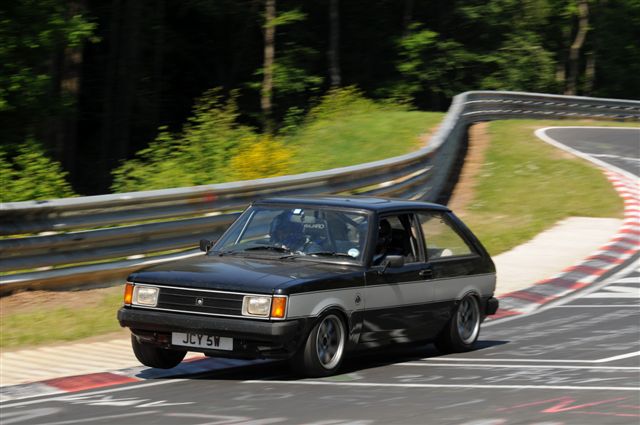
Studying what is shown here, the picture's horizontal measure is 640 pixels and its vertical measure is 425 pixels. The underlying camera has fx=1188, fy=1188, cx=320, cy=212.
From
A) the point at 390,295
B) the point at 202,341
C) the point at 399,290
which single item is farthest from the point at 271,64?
the point at 202,341

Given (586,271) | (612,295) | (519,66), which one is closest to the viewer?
(612,295)

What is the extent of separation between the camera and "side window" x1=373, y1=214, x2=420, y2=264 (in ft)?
34.4

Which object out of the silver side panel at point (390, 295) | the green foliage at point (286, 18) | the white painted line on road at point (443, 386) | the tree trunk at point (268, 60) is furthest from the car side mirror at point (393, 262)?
the green foliage at point (286, 18)

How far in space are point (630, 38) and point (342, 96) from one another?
4249 cm

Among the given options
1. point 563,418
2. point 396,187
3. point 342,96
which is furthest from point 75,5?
point 563,418

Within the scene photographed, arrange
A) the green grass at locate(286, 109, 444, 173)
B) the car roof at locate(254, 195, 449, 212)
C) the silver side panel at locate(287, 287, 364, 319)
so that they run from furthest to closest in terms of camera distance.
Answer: the green grass at locate(286, 109, 444, 173), the car roof at locate(254, 195, 449, 212), the silver side panel at locate(287, 287, 364, 319)

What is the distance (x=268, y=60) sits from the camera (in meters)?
47.3

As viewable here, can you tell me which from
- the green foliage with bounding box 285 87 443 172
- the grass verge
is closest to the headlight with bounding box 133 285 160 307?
the grass verge

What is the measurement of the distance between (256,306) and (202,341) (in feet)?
1.76

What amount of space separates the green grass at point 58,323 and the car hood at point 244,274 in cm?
196

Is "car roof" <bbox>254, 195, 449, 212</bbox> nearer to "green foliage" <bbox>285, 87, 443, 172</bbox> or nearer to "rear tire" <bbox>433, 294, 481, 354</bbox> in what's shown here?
"rear tire" <bbox>433, 294, 481, 354</bbox>

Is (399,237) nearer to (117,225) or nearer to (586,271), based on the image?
(117,225)

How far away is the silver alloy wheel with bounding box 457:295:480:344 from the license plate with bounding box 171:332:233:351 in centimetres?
291

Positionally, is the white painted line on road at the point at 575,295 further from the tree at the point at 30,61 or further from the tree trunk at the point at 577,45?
the tree trunk at the point at 577,45
